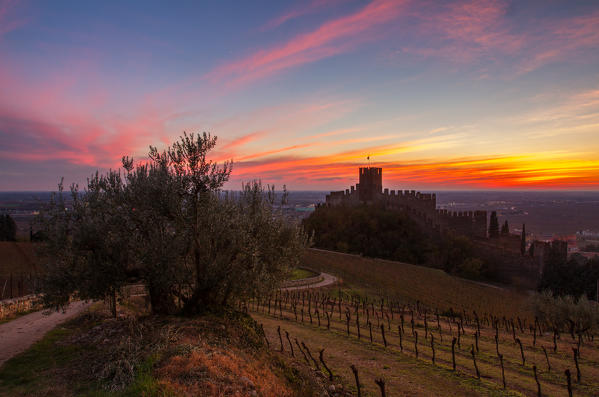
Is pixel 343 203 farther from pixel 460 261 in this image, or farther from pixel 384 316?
pixel 384 316

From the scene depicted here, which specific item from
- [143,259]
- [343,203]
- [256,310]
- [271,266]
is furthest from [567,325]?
[343,203]

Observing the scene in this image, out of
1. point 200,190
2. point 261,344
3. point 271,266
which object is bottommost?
point 261,344

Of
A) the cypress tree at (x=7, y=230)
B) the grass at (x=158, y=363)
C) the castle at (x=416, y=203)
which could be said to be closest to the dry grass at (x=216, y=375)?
the grass at (x=158, y=363)

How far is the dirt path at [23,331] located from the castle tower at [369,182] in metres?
64.4

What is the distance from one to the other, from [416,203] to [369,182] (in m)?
15.4

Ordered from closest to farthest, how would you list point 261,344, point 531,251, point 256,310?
point 261,344 < point 256,310 < point 531,251

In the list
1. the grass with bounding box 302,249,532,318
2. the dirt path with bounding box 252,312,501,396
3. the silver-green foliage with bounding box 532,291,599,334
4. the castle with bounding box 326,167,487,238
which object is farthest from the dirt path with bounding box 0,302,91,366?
the castle with bounding box 326,167,487,238

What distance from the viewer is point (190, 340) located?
10773 millimetres

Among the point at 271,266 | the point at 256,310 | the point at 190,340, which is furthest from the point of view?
the point at 256,310

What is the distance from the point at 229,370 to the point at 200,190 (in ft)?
19.7

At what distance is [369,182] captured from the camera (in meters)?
80.4

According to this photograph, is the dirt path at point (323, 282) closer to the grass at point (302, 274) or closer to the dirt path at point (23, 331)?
the grass at point (302, 274)

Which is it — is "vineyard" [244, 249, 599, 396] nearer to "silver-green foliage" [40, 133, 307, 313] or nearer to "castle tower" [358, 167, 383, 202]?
"silver-green foliage" [40, 133, 307, 313]

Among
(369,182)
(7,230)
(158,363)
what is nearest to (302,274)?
(158,363)
